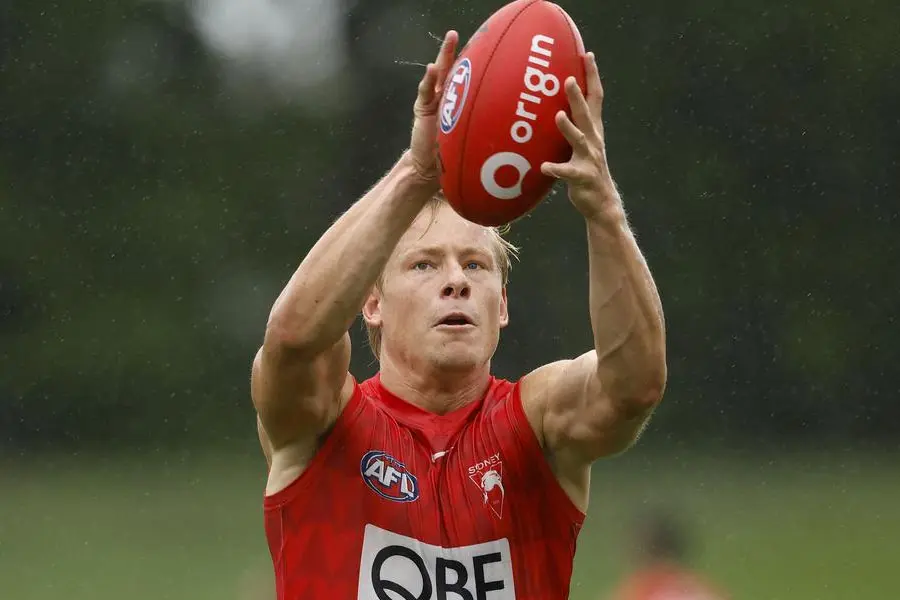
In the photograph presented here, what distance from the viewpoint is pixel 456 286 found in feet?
10.0

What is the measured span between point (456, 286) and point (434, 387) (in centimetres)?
25

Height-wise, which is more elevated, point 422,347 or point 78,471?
point 78,471

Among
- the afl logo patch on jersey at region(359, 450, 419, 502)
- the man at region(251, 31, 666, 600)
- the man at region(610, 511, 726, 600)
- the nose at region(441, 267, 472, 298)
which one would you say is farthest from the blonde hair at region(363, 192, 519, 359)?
the man at region(610, 511, 726, 600)

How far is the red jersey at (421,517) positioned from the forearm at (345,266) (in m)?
0.36

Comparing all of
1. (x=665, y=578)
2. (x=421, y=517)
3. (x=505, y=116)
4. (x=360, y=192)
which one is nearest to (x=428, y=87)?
(x=505, y=116)

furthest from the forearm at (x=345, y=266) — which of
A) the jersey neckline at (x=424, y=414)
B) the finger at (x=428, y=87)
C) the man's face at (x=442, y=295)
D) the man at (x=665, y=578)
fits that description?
the man at (x=665, y=578)

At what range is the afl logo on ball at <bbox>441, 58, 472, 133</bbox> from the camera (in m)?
2.60

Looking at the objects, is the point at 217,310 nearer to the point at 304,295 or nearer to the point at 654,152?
the point at 654,152

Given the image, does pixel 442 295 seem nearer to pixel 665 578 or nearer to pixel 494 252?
pixel 494 252

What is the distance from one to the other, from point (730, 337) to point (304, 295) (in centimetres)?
749

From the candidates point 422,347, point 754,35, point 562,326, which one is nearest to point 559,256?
point 562,326

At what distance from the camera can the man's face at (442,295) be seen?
3.06 m

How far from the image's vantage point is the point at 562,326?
9.73 m

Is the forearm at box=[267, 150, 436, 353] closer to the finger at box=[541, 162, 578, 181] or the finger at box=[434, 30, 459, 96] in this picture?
the finger at box=[434, 30, 459, 96]
